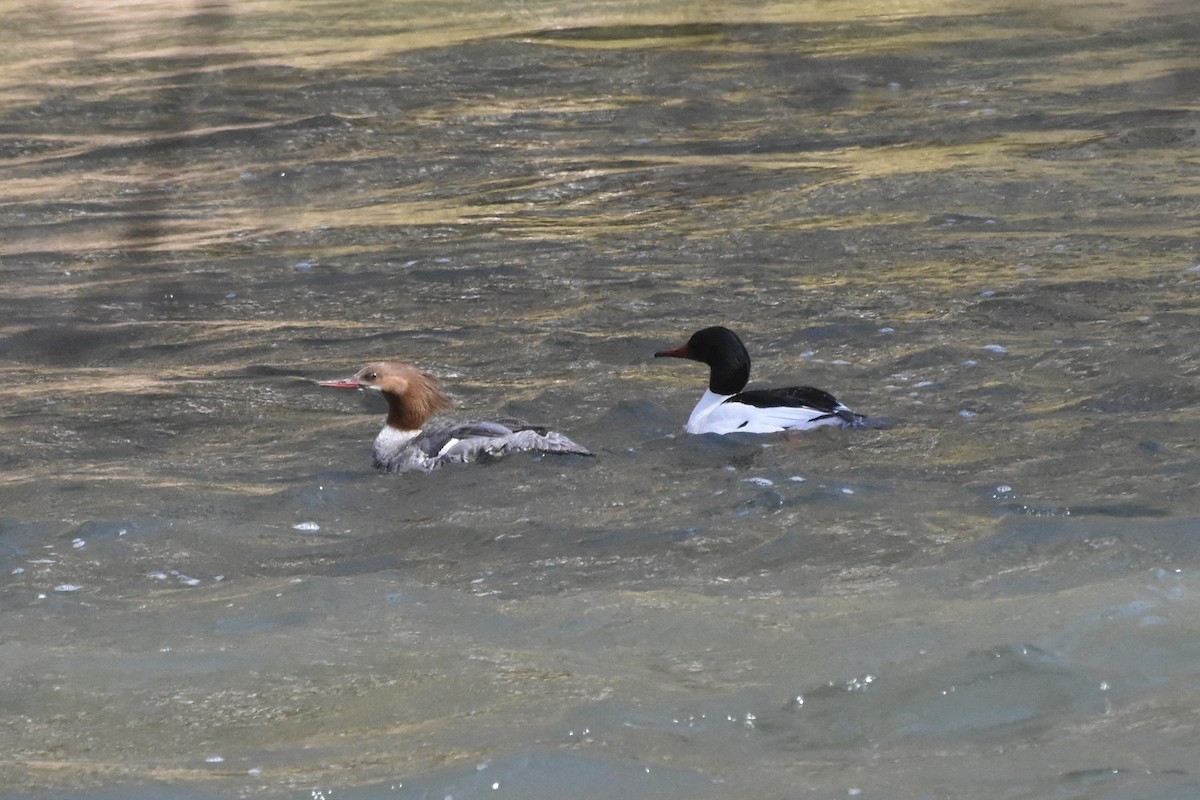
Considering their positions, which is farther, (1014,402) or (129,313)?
(129,313)

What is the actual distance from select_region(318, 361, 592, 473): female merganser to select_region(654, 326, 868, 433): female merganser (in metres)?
0.78

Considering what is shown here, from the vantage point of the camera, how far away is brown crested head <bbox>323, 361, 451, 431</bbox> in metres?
9.11

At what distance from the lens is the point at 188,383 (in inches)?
414

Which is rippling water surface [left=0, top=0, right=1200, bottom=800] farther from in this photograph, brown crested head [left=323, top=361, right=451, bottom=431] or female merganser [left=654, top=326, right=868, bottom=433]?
brown crested head [left=323, top=361, right=451, bottom=431]

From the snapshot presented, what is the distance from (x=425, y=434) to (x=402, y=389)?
0.37 meters

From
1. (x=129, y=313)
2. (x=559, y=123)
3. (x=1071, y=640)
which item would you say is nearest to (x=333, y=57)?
(x=559, y=123)

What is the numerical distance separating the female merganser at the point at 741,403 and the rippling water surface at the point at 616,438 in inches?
4.7

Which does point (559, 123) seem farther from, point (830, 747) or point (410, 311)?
point (830, 747)

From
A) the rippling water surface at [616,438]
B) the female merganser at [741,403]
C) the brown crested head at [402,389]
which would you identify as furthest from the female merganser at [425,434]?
the female merganser at [741,403]

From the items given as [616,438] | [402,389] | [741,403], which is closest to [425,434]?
[402,389]

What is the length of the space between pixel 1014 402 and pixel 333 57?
15.1 metres

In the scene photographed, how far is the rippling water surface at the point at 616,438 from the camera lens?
17.9ft

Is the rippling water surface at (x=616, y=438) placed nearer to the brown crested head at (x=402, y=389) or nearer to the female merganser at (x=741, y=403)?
the female merganser at (x=741, y=403)

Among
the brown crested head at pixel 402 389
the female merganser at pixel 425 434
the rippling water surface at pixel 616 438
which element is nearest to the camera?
the rippling water surface at pixel 616 438
